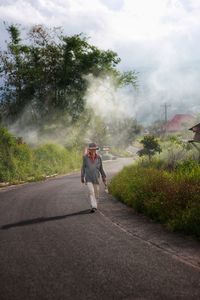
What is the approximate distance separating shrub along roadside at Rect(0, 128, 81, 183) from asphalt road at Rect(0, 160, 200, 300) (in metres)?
15.2

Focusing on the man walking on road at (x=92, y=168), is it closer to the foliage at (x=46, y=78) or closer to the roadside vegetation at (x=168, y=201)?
the roadside vegetation at (x=168, y=201)

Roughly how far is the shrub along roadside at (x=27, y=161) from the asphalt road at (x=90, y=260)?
1518 centimetres

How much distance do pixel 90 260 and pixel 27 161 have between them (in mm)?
24430

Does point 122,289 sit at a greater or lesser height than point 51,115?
lesser

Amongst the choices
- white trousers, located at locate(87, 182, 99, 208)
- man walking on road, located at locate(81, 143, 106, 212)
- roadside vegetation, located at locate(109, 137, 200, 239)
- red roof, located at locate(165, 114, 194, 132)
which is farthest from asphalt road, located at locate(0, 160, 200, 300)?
red roof, located at locate(165, 114, 194, 132)

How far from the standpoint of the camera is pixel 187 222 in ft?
32.6

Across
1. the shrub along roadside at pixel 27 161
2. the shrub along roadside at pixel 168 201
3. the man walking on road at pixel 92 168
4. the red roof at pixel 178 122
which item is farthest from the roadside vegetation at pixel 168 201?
the red roof at pixel 178 122

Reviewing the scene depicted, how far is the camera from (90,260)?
750cm

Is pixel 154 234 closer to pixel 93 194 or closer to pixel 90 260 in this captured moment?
pixel 90 260

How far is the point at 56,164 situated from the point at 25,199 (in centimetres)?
2073

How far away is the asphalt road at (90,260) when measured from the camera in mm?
5918

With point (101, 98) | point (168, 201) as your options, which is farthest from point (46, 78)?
point (168, 201)

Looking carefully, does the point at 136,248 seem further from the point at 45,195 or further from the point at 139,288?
the point at 45,195

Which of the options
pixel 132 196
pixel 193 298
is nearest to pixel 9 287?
pixel 193 298
